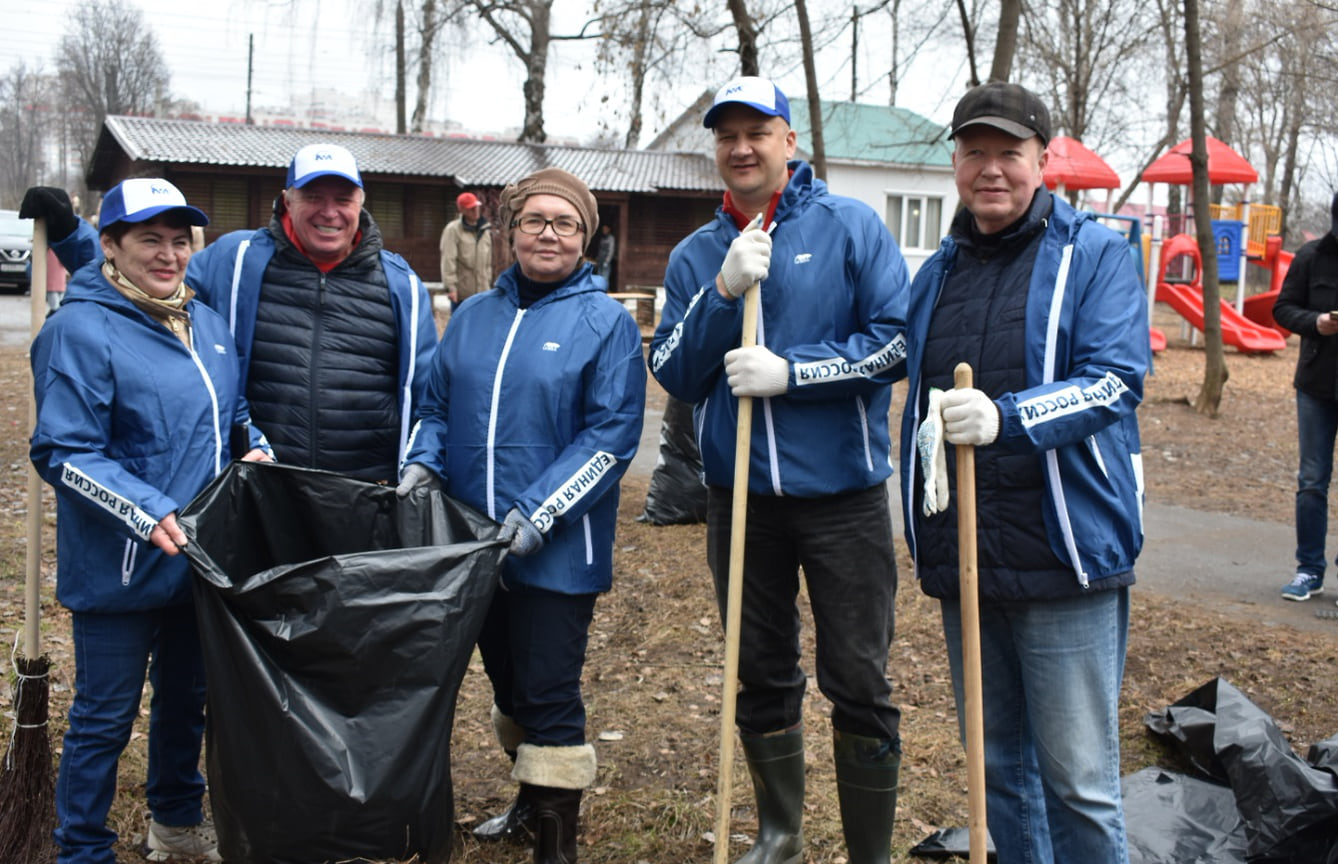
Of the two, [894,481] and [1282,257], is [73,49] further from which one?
[894,481]

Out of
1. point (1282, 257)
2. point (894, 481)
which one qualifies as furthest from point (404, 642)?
point (1282, 257)

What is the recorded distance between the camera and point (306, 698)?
8.59ft

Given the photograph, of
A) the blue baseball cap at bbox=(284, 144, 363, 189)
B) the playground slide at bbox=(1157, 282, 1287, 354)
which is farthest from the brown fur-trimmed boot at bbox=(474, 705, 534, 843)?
the playground slide at bbox=(1157, 282, 1287, 354)

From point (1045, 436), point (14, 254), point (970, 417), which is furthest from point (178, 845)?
point (14, 254)

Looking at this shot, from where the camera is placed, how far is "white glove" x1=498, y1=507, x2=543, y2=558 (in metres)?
2.89

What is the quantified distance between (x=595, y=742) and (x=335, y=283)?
1839 mm

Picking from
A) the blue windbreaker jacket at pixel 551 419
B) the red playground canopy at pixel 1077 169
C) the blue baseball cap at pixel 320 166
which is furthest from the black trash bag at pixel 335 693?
the red playground canopy at pixel 1077 169

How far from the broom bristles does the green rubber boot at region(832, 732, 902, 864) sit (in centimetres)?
213

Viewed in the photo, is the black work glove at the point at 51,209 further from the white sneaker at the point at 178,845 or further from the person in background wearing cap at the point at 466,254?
the person in background wearing cap at the point at 466,254

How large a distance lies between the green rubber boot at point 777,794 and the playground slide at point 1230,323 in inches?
633

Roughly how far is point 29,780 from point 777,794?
79.8 inches

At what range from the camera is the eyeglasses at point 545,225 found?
3.09m

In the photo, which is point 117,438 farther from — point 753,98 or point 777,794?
point 777,794

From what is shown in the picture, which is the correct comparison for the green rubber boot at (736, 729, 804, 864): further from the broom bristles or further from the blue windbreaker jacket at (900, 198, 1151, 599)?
the broom bristles
